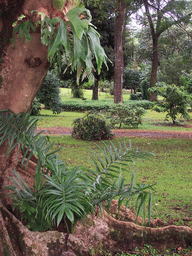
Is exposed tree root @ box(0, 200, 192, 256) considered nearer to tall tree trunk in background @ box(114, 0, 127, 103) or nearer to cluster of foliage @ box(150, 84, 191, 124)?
cluster of foliage @ box(150, 84, 191, 124)

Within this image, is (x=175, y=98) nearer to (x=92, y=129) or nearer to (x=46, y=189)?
(x=92, y=129)

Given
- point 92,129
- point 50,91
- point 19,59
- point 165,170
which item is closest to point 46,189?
point 19,59

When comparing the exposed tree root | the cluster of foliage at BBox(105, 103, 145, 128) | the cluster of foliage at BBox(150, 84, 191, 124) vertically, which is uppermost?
the cluster of foliage at BBox(150, 84, 191, 124)

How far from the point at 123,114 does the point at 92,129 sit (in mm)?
3651

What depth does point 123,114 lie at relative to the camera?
12789mm

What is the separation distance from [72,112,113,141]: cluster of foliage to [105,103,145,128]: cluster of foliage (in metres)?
2.57

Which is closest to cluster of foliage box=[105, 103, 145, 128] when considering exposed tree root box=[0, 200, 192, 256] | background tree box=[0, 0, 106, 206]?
exposed tree root box=[0, 200, 192, 256]

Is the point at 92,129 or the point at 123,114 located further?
the point at 123,114

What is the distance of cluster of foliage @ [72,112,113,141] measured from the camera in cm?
952

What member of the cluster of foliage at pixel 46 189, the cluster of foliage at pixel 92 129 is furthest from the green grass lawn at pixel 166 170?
the cluster of foliage at pixel 92 129

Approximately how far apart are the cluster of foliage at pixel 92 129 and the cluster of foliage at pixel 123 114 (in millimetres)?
2575

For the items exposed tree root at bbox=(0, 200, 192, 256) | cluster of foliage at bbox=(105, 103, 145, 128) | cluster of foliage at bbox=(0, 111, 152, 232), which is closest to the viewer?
cluster of foliage at bbox=(0, 111, 152, 232)

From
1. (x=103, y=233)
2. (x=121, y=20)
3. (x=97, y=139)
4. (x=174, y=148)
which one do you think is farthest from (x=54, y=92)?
(x=103, y=233)

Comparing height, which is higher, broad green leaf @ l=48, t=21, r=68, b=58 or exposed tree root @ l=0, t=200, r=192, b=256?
broad green leaf @ l=48, t=21, r=68, b=58
